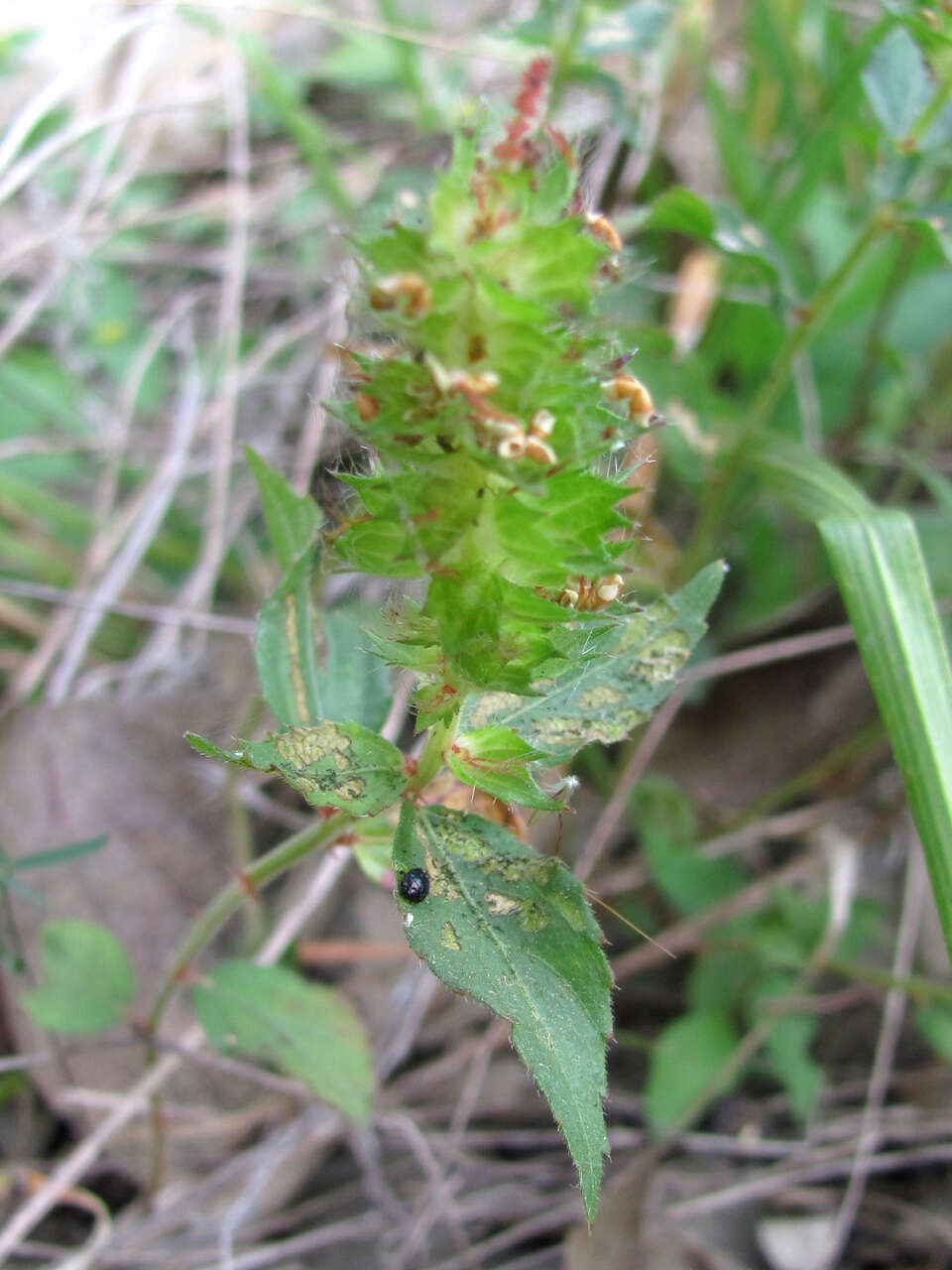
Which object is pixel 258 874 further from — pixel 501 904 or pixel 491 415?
pixel 491 415

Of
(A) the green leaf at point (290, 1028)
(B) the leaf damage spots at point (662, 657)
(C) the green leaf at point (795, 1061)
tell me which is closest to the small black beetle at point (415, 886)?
(B) the leaf damage spots at point (662, 657)

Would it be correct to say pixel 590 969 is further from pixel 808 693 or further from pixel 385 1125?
pixel 808 693

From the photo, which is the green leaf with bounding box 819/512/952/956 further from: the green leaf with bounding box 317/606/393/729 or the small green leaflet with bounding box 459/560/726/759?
the green leaf with bounding box 317/606/393/729

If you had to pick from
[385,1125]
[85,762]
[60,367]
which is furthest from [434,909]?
[60,367]

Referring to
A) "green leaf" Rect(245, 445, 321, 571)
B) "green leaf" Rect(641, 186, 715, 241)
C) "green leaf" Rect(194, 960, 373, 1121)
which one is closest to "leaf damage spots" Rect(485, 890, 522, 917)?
"green leaf" Rect(245, 445, 321, 571)

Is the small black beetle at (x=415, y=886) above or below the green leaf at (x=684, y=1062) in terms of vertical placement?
above

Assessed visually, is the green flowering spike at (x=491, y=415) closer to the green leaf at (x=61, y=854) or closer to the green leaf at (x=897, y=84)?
the green leaf at (x=61, y=854)
